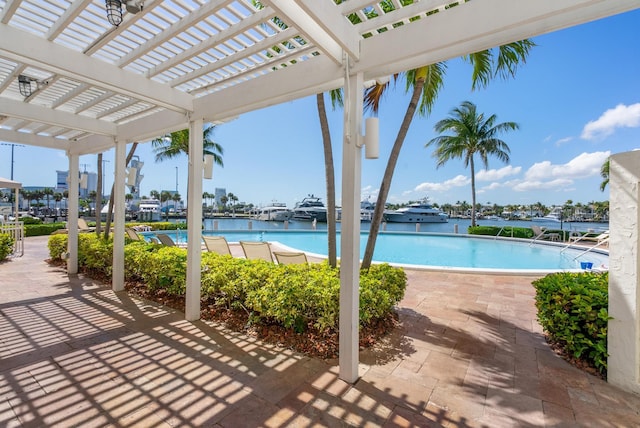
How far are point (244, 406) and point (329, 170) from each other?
338 centimetres

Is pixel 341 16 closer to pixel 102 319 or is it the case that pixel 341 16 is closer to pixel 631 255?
pixel 631 255

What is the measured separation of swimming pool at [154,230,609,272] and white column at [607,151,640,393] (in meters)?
4.90

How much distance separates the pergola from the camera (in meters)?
2.33

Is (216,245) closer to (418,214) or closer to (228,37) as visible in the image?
(228,37)

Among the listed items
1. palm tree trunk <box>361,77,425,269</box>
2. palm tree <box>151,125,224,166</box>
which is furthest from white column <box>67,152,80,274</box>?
palm tree trunk <box>361,77,425,269</box>

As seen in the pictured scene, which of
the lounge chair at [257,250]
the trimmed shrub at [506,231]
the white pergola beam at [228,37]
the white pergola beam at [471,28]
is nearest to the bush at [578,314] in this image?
the white pergola beam at [471,28]

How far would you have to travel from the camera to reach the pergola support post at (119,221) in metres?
5.80

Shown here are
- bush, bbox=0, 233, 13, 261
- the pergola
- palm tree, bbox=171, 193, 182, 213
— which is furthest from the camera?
palm tree, bbox=171, 193, 182, 213

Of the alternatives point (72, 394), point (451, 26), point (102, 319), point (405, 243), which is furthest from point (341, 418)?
point (405, 243)

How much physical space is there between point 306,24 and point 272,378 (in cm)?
314

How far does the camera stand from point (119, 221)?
5801 millimetres

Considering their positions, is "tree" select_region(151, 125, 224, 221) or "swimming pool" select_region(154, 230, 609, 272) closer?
"swimming pool" select_region(154, 230, 609, 272)

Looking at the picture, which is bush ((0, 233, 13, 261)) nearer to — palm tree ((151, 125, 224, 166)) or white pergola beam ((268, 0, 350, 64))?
palm tree ((151, 125, 224, 166))

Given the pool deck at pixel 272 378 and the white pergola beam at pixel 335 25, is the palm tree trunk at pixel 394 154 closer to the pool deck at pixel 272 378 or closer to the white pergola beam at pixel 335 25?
the pool deck at pixel 272 378
